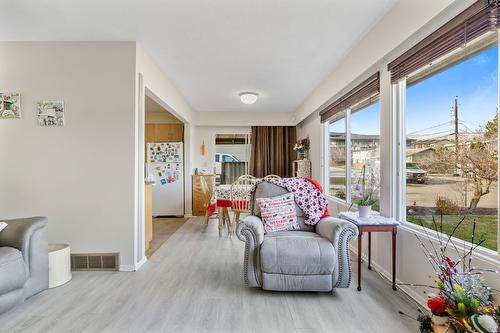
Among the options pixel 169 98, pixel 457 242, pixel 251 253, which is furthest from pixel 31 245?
pixel 457 242

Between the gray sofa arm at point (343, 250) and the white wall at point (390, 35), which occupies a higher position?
the white wall at point (390, 35)

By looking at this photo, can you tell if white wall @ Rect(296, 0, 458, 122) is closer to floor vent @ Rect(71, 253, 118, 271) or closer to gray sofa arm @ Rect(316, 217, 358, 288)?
gray sofa arm @ Rect(316, 217, 358, 288)

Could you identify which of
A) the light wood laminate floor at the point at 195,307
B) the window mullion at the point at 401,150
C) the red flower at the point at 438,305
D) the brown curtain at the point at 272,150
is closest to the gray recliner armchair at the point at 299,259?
the light wood laminate floor at the point at 195,307

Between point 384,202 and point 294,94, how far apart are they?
2.94 meters

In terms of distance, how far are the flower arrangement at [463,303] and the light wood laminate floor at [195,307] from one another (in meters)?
0.47

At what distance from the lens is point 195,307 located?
2.24m

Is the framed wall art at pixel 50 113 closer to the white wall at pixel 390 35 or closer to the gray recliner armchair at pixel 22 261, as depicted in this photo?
the gray recliner armchair at pixel 22 261

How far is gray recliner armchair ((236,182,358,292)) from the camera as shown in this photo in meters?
2.35

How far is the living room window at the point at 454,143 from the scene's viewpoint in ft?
5.71

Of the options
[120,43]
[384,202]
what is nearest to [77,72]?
[120,43]

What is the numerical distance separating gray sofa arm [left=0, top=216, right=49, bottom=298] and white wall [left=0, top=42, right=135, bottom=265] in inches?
22.7

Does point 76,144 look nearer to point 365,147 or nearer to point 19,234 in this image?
point 19,234

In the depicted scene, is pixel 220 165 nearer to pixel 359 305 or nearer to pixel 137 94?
pixel 137 94

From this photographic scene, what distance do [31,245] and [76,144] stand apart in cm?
116
